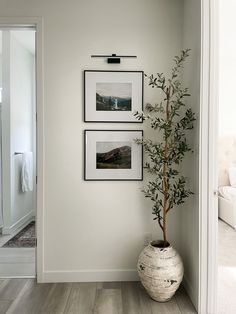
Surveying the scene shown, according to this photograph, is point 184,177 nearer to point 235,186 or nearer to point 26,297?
point 26,297

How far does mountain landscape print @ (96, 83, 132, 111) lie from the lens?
279 cm

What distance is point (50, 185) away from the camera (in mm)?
2801

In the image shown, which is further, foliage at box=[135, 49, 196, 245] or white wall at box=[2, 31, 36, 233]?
white wall at box=[2, 31, 36, 233]

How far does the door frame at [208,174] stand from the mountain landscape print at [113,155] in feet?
2.53

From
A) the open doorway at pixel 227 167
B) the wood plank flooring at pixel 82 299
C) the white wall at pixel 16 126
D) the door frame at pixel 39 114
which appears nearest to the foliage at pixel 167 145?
the wood plank flooring at pixel 82 299

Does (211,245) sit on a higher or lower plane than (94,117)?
lower

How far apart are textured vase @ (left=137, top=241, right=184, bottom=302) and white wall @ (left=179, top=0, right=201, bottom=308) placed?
0.17 m

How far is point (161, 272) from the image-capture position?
2.37m

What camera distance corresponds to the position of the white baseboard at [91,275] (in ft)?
9.21

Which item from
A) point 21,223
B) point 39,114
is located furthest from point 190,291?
point 21,223

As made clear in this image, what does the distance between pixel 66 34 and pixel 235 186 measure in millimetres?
3825

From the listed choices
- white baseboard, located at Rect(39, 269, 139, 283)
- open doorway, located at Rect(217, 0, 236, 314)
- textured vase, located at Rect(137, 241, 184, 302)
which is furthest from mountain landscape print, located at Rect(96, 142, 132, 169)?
open doorway, located at Rect(217, 0, 236, 314)

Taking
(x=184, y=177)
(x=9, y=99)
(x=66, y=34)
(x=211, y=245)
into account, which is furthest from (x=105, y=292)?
(x=9, y=99)

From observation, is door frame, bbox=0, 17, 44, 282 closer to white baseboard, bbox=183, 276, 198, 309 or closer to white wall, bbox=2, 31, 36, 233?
white baseboard, bbox=183, 276, 198, 309
